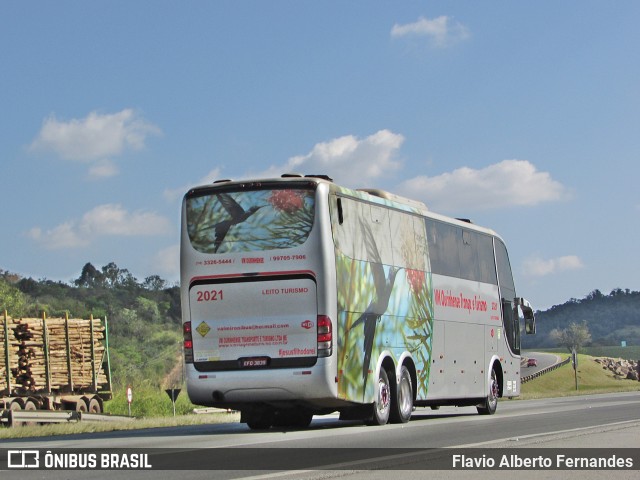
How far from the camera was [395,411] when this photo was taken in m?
22.7

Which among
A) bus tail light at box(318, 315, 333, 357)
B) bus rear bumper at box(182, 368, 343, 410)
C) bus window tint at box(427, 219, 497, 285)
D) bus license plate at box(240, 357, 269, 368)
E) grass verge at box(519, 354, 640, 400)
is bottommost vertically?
grass verge at box(519, 354, 640, 400)

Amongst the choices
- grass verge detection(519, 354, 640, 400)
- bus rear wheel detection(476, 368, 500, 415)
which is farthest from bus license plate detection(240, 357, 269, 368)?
grass verge detection(519, 354, 640, 400)

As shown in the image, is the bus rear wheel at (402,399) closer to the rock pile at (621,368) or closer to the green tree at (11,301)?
the green tree at (11,301)

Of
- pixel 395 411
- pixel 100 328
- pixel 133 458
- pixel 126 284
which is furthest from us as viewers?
pixel 126 284

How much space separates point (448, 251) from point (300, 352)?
271 inches

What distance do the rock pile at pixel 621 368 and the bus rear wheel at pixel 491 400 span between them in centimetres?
8918

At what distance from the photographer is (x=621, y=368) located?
434 feet

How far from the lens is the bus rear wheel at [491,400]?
27.9 m

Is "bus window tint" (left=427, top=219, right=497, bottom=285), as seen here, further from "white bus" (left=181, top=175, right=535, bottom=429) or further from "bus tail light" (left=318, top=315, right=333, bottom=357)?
"bus tail light" (left=318, top=315, right=333, bottom=357)

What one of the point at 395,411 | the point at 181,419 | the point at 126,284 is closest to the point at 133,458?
the point at 395,411

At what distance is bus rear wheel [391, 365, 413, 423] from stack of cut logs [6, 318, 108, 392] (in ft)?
47.8

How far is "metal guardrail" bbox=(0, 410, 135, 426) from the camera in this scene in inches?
1161

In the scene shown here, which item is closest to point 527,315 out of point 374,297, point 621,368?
point 374,297

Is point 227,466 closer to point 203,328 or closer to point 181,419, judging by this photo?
point 203,328
